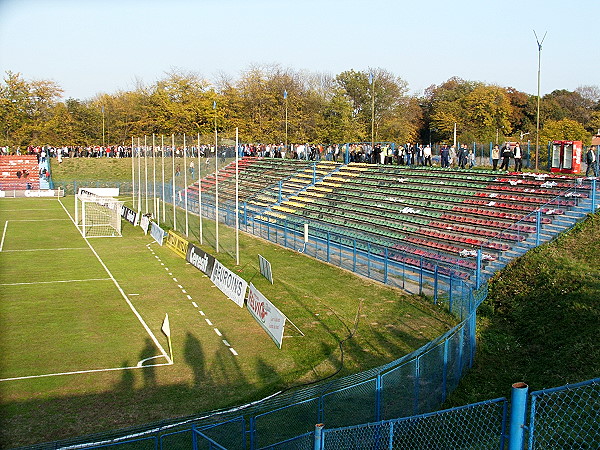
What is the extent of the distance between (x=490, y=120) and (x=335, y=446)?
237 feet

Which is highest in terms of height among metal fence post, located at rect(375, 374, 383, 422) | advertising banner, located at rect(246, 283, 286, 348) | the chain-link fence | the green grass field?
the chain-link fence

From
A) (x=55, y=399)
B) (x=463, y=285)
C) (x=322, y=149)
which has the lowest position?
(x=55, y=399)

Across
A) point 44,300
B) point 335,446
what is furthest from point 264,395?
point 44,300

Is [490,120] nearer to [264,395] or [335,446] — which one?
[264,395]

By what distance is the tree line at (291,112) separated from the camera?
76312 mm

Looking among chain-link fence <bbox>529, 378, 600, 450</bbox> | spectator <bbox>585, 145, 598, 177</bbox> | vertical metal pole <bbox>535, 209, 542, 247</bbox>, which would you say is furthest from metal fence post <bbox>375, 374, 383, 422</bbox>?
spectator <bbox>585, 145, 598, 177</bbox>

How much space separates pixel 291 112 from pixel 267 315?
205 feet

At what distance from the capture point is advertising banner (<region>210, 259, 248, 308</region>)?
23.2 meters

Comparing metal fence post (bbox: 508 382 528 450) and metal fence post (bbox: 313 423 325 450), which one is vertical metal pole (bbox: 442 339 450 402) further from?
metal fence post (bbox: 508 382 528 450)

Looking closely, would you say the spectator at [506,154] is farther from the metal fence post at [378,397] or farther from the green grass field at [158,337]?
the metal fence post at [378,397]

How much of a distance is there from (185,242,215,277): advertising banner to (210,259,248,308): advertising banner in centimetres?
85

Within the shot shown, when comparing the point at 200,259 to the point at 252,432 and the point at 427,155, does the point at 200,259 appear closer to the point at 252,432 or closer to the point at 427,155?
the point at 427,155

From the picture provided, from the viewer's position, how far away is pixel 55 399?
14.7m

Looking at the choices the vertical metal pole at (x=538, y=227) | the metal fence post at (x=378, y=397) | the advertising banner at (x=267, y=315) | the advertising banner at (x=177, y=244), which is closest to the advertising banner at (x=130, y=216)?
the advertising banner at (x=177, y=244)
